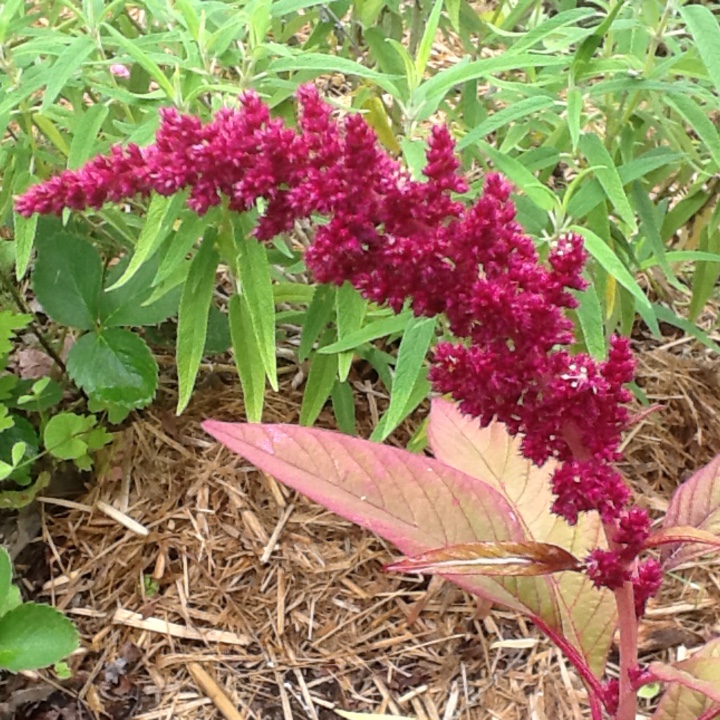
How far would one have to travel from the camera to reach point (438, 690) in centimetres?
130

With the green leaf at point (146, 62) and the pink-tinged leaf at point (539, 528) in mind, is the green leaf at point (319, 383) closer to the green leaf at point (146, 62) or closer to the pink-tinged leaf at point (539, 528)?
the pink-tinged leaf at point (539, 528)

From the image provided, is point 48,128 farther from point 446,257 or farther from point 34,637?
point 446,257

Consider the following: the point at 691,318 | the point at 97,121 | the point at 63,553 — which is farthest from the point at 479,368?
the point at 63,553

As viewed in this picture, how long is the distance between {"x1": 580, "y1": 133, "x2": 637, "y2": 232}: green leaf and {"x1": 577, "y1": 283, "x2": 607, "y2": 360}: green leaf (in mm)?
89

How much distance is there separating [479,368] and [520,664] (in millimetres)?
847

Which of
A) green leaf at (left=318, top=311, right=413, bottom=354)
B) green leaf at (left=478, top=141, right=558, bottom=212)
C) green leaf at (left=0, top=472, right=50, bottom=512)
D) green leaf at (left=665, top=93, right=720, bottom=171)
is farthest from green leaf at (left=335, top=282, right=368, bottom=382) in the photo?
green leaf at (left=0, top=472, right=50, bottom=512)

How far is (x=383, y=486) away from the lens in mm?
817

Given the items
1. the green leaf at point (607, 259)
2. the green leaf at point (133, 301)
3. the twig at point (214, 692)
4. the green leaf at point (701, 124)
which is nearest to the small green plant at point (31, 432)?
the green leaf at point (133, 301)

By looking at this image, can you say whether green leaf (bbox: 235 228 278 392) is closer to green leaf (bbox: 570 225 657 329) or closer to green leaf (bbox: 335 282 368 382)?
green leaf (bbox: 335 282 368 382)

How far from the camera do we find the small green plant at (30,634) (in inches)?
46.4

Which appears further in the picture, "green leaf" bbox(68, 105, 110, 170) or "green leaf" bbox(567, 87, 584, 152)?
"green leaf" bbox(68, 105, 110, 170)

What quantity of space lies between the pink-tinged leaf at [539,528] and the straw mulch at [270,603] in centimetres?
41

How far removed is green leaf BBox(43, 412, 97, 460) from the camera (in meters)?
1.38

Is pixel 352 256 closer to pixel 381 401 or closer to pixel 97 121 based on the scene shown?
pixel 97 121
